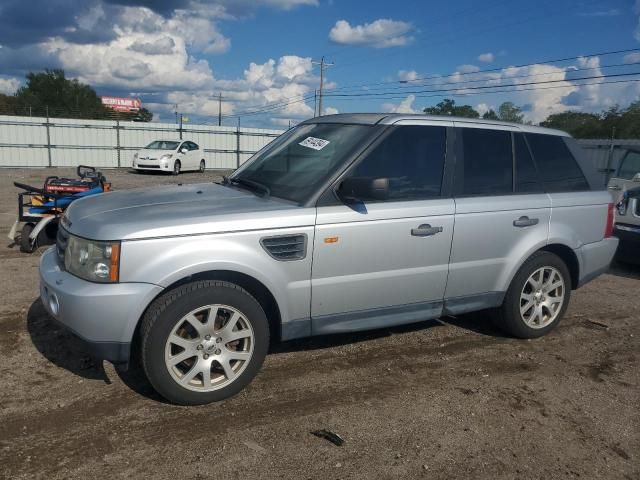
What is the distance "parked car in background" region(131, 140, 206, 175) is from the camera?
23031 mm

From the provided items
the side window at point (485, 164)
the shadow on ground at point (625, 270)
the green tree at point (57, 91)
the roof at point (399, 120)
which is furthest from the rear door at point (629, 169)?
the green tree at point (57, 91)

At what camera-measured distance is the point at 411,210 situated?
160 inches

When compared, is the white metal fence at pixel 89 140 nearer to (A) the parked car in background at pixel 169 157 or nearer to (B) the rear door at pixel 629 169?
Result: (A) the parked car in background at pixel 169 157

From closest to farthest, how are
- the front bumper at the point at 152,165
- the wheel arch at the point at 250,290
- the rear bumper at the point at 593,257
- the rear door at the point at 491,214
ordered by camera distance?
1. the wheel arch at the point at 250,290
2. the rear door at the point at 491,214
3. the rear bumper at the point at 593,257
4. the front bumper at the point at 152,165

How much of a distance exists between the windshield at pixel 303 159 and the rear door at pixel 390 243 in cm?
19

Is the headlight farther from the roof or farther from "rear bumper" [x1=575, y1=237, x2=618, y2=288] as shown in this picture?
"rear bumper" [x1=575, y1=237, x2=618, y2=288]

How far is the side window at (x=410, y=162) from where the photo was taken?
160 inches

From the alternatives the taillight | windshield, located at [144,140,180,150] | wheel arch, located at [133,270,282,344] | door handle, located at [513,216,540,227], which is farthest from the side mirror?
windshield, located at [144,140,180,150]

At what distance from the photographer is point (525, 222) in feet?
15.2

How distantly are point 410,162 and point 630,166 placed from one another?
28.4 feet

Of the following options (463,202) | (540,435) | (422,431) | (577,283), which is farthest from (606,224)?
(422,431)

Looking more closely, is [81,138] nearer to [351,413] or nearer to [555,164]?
[555,164]

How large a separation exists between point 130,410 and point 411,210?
7.84 ft

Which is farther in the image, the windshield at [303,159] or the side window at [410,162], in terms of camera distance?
the side window at [410,162]
